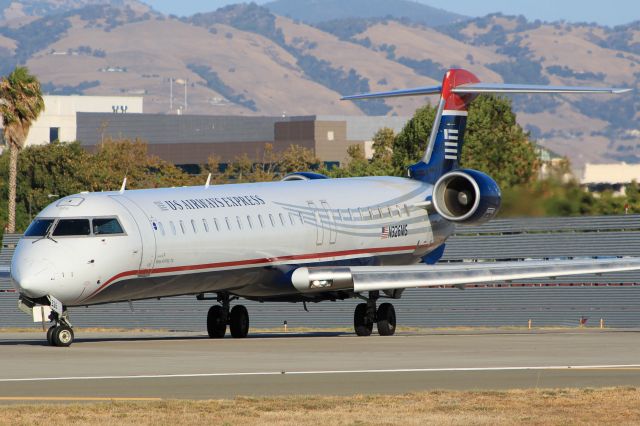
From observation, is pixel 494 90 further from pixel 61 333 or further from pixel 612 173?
pixel 612 173

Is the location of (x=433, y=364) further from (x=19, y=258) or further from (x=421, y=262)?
(x=421, y=262)

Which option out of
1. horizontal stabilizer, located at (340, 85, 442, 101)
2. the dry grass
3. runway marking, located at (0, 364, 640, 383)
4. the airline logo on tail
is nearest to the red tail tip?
horizontal stabilizer, located at (340, 85, 442, 101)

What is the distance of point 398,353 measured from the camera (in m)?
25.8

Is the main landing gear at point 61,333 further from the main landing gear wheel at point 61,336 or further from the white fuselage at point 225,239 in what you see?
the white fuselage at point 225,239

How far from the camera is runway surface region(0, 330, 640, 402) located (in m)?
19.1

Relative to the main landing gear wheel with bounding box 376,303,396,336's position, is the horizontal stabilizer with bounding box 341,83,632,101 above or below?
above

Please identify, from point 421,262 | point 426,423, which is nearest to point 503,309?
point 421,262

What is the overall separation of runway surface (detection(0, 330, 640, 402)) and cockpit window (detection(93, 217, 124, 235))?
235cm

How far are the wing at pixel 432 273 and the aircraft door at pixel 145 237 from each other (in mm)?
4609

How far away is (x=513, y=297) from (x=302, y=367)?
2995cm

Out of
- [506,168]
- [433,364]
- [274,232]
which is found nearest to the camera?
[433,364]

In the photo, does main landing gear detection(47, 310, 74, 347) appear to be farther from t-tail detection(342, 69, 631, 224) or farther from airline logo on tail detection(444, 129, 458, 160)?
airline logo on tail detection(444, 129, 458, 160)

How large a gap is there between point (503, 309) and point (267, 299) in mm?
19662

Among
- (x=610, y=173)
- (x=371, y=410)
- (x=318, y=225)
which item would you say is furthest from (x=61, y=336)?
(x=610, y=173)
